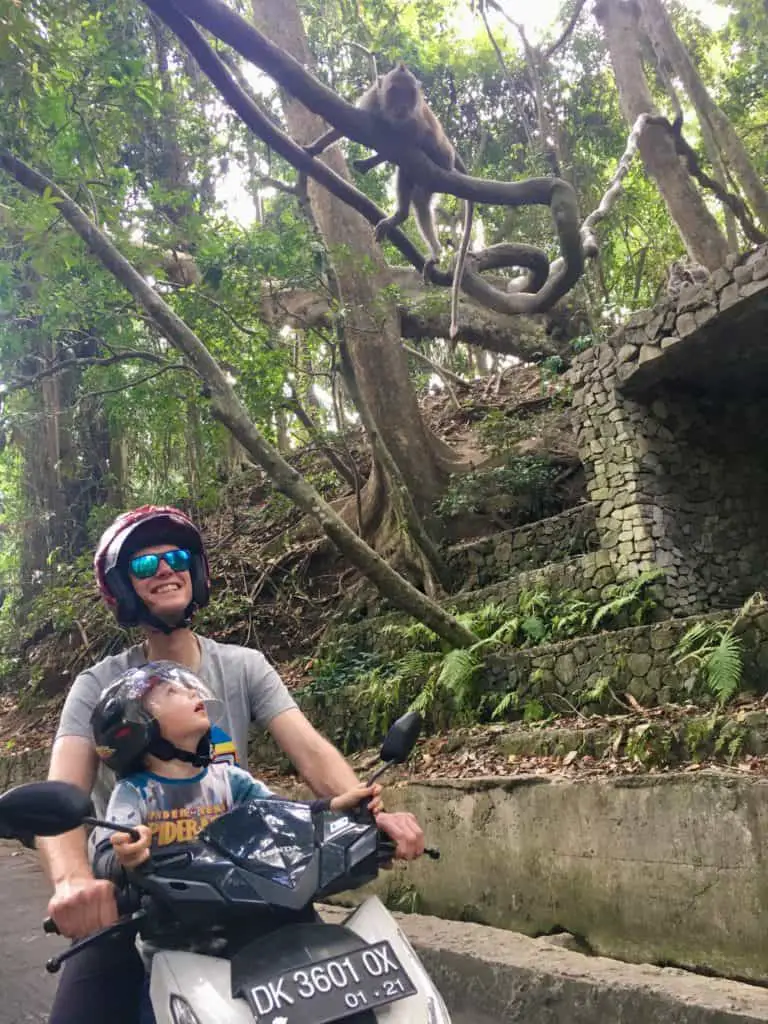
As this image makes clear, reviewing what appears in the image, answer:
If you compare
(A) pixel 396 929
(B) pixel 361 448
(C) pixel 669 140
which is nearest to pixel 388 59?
(C) pixel 669 140

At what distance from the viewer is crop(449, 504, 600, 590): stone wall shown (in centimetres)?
940

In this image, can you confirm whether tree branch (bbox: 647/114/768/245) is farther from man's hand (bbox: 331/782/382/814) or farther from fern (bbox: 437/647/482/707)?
man's hand (bbox: 331/782/382/814)

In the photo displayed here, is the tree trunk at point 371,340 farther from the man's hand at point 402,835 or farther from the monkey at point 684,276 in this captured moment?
the man's hand at point 402,835

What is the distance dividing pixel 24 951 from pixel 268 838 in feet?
11.9

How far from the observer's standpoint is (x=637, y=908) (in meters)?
3.95

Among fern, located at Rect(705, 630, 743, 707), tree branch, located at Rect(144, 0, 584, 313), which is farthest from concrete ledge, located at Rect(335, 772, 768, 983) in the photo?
tree branch, located at Rect(144, 0, 584, 313)

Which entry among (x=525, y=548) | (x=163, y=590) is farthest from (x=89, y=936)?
(x=525, y=548)

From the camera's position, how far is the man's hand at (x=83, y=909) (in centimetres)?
150

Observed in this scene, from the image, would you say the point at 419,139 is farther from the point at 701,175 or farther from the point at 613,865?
the point at 701,175

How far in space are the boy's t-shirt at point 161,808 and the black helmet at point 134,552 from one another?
0.46 metres

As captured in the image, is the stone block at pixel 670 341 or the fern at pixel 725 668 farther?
the stone block at pixel 670 341

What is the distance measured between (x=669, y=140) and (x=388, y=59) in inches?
178

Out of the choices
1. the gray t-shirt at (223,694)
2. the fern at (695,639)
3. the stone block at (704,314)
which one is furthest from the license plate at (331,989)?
the stone block at (704,314)

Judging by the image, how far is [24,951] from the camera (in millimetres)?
4375
